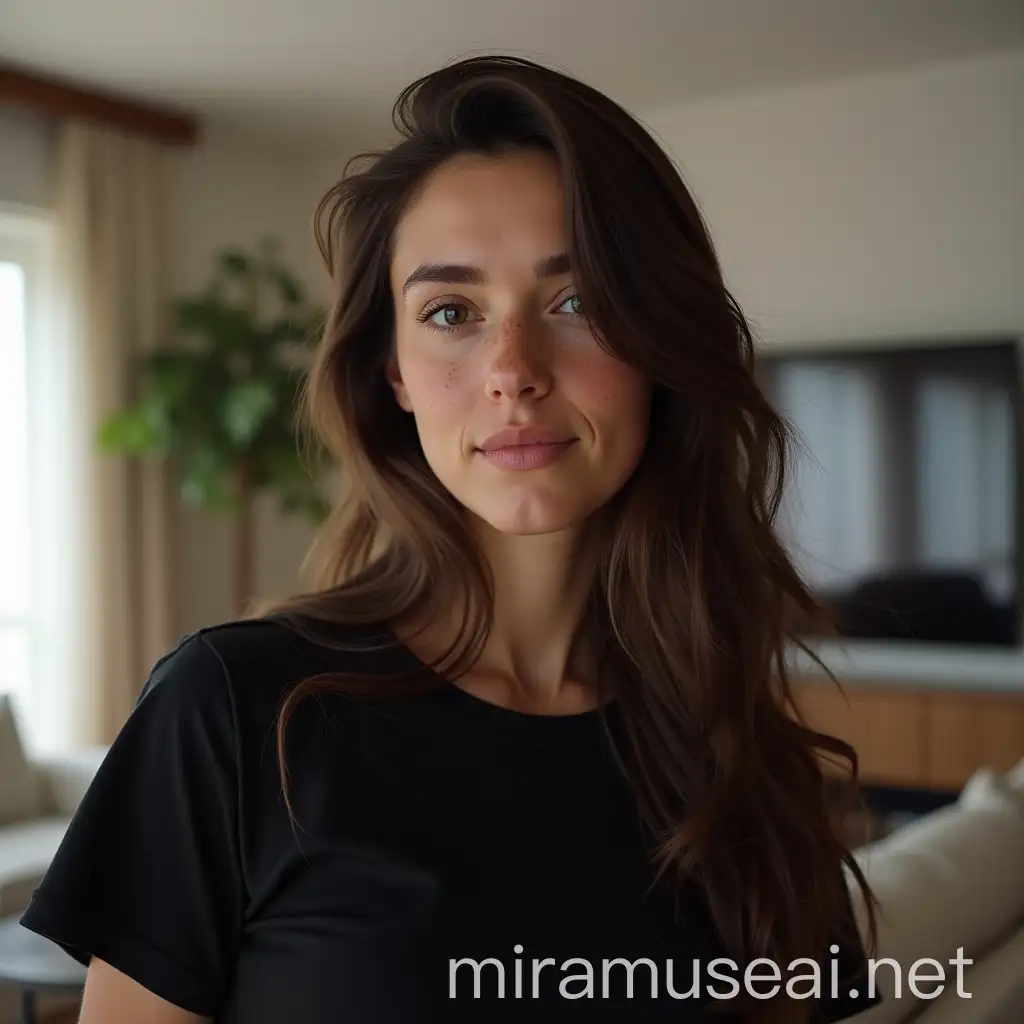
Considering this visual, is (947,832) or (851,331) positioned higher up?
(851,331)

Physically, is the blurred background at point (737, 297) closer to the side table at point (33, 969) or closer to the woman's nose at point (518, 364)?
the side table at point (33, 969)

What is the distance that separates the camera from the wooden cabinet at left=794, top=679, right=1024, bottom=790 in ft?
13.6

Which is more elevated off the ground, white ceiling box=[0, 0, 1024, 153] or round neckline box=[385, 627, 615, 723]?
white ceiling box=[0, 0, 1024, 153]

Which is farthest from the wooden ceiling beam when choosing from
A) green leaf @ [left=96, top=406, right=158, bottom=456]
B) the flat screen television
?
the flat screen television

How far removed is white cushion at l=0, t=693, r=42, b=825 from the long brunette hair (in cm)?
279

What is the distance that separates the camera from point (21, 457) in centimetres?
475

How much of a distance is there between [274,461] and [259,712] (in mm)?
3879

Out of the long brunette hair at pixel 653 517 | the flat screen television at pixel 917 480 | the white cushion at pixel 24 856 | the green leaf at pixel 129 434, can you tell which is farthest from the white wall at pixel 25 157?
the long brunette hair at pixel 653 517

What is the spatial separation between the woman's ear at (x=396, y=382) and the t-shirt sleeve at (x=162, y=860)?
1.19ft

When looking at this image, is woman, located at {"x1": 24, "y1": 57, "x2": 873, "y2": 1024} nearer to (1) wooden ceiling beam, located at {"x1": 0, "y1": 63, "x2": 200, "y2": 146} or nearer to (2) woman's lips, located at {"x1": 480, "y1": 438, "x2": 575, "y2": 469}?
(2) woman's lips, located at {"x1": 480, "y1": 438, "x2": 575, "y2": 469}

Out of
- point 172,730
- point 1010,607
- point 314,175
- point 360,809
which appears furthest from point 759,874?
point 314,175

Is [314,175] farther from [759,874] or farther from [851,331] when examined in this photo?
[759,874]

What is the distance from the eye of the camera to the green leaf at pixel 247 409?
14.8 ft

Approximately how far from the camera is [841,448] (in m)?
4.63
